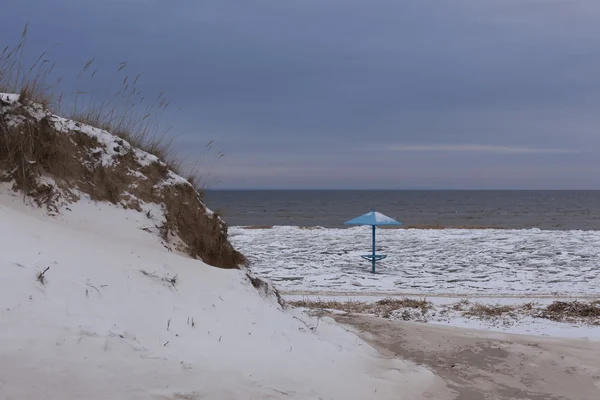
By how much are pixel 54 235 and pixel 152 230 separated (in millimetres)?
1315

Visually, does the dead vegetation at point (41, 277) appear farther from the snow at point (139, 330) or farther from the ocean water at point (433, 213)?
the ocean water at point (433, 213)

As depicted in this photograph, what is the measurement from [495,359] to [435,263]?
35.4ft

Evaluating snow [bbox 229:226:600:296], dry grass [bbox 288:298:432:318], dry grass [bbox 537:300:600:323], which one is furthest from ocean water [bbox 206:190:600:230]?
dry grass [bbox 537:300:600:323]

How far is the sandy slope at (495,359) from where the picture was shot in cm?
504

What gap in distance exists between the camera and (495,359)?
5.90 meters

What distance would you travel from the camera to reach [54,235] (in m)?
4.43

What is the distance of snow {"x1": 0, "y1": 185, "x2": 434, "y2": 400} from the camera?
3.29 m

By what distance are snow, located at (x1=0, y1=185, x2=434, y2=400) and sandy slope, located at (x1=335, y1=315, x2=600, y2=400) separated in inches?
22.0

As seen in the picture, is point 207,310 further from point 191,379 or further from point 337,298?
point 337,298

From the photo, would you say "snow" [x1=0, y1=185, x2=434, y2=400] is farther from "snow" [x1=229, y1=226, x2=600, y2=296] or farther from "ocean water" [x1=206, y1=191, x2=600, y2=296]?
"snow" [x1=229, y1=226, x2=600, y2=296]

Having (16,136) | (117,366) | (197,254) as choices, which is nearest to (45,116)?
(16,136)

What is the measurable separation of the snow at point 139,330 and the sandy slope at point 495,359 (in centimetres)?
56

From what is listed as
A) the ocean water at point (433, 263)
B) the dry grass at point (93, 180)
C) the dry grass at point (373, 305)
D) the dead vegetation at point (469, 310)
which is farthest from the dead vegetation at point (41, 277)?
the dry grass at point (373, 305)

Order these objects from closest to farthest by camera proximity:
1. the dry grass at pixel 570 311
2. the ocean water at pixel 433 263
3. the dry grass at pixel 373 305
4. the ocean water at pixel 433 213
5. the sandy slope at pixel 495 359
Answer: the sandy slope at pixel 495 359 < the dry grass at pixel 570 311 < the dry grass at pixel 373 305 < the ocean water at pixel 433 263 < the ocean water at pixel 433 213
